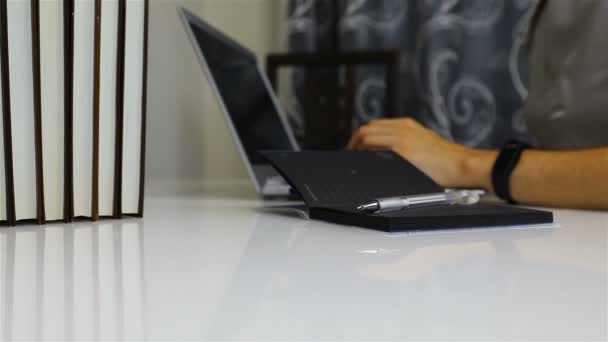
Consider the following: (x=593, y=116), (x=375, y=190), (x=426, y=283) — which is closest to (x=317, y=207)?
(x=375, y=190)

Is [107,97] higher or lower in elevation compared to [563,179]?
higher

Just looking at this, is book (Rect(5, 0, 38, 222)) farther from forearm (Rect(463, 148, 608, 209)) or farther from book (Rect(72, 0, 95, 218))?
forearm (Rect(463, 148, 608, 209))

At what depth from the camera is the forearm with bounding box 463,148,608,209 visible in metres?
0.87

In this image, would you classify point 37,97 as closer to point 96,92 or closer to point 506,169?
point 96,92

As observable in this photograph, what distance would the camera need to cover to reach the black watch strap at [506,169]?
37.8 inches

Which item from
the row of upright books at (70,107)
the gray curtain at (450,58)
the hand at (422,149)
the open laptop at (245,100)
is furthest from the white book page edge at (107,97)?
the gray curtain at (450,58)

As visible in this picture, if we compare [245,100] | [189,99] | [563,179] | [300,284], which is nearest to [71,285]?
[300,284]

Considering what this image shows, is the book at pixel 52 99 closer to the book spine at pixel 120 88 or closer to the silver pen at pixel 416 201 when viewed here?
the book spine at pixel 120 88

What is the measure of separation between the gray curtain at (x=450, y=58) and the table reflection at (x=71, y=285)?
3.81 ft

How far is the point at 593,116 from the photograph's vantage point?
43.2 inches

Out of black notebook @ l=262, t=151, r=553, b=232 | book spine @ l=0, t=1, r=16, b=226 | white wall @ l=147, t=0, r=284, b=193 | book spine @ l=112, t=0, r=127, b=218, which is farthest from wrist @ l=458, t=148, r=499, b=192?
book spine @ l=0, t=1, r=16, b=226

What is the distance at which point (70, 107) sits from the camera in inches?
24.6

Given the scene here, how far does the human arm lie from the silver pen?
21 centimetres

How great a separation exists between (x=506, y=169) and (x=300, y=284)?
2.15 ft
